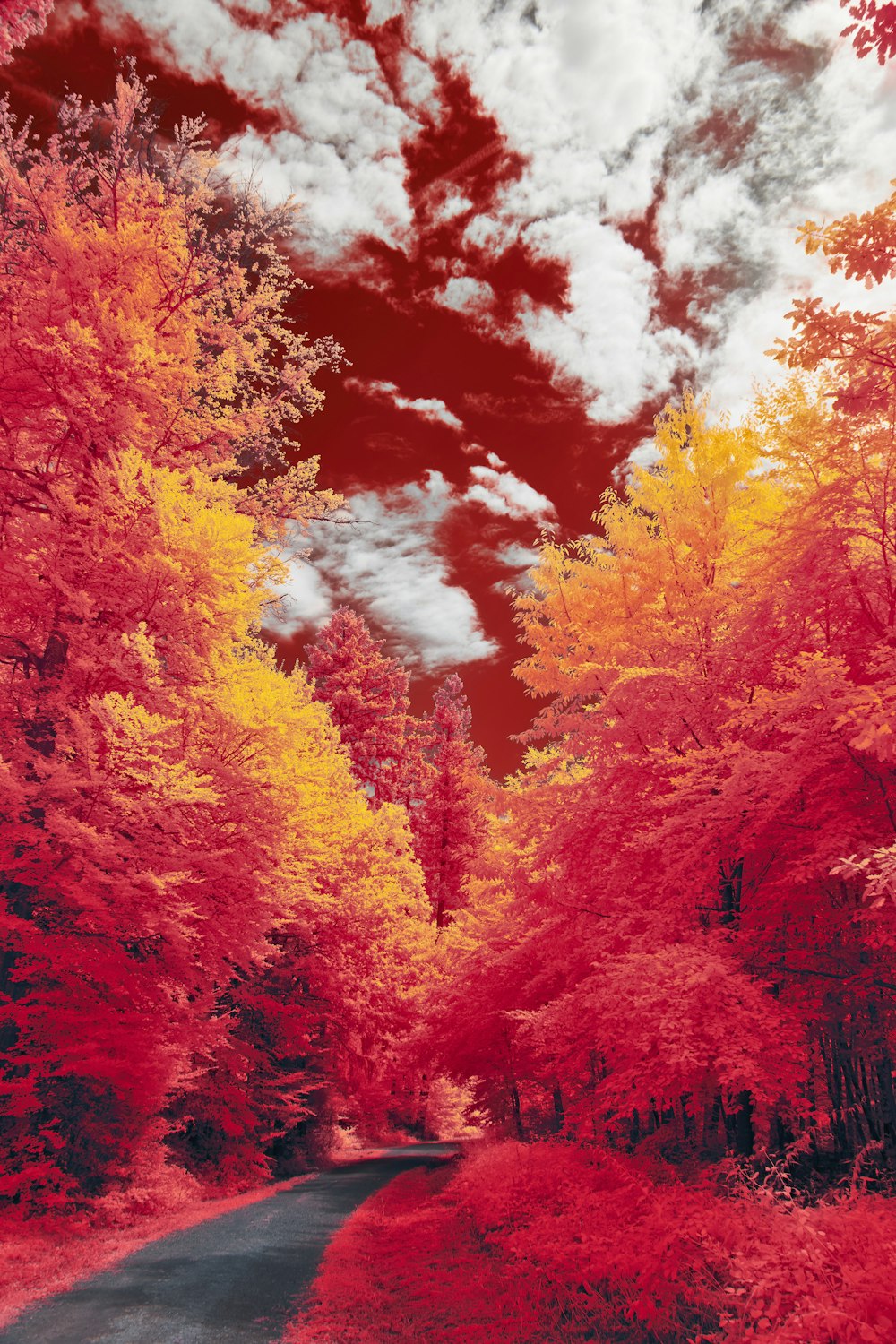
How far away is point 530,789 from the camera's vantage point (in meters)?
12.3

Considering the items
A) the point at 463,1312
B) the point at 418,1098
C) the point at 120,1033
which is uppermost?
the point at 120,1033

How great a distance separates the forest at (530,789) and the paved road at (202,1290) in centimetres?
68

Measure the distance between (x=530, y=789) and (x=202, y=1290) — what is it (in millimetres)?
7845

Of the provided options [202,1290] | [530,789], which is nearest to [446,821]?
[530,789]

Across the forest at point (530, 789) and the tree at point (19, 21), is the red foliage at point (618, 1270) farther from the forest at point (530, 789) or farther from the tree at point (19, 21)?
the tree at point (19, 21)

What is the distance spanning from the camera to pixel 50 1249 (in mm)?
8289

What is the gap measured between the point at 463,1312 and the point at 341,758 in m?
15.4

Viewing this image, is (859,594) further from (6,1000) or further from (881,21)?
(6,1000)

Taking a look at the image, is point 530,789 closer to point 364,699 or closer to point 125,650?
point 125,650

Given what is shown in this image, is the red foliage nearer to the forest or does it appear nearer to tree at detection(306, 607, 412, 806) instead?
the forest

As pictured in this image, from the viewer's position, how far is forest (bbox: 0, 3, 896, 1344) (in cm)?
668

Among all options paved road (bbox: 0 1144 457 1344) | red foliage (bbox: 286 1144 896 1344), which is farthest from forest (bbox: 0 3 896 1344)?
paved road (bbox: 0 1144 457 1344)

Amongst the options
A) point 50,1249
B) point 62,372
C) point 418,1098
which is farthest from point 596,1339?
point 418,1098

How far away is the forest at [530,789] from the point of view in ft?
21.9
